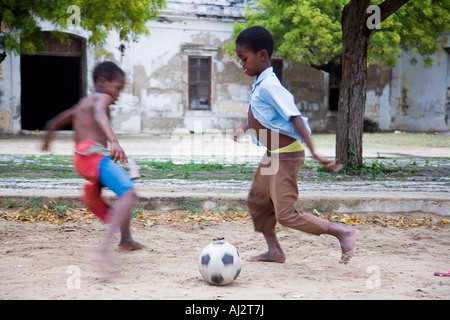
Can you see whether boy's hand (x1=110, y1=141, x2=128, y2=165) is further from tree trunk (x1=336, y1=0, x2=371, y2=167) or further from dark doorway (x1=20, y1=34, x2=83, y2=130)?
dark doorway (x1=20, y1=34, x2=83, y2=130)

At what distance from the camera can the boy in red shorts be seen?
3.66m

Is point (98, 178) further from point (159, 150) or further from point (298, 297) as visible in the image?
point (159, 150)

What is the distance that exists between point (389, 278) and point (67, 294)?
2078 mm

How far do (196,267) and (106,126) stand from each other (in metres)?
1.19

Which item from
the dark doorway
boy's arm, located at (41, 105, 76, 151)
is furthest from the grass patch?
the dark doorway

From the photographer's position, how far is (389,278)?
3646mm

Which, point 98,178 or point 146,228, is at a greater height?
point 98,178

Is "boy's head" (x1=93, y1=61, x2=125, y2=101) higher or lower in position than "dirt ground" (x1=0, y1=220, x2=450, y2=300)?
higher

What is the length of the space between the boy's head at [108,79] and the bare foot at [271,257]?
1.65 metres

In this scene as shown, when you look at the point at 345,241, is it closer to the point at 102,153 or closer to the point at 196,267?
the point at 196,267

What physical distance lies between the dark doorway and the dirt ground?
17.1m

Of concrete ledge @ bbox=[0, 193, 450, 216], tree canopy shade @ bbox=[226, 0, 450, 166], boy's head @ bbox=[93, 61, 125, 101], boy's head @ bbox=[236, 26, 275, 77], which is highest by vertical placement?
tree canopy shade @ bbox=[226, 0, 450, 166]

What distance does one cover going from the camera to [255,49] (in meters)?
3.88
